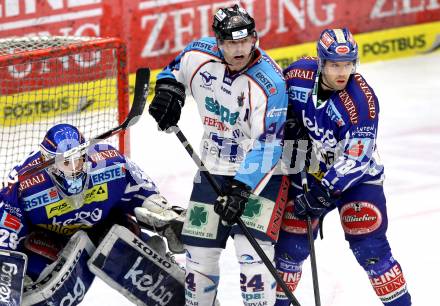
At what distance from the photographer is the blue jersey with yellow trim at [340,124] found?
478 centimetres

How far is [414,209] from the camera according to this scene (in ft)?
22.7

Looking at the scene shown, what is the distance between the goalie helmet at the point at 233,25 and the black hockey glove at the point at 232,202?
2.04 feet

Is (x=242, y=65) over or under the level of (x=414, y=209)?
over

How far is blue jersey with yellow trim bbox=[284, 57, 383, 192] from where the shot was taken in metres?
4.78

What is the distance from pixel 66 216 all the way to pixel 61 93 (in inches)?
112

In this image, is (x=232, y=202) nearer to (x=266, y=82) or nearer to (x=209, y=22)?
(x=266, y=82)

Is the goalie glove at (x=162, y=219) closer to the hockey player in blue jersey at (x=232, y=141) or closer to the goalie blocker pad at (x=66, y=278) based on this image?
the hockey player in blue jersey at (x=232, y=141)

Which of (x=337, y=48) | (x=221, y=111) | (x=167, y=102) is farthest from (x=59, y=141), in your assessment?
(x=337, y=48)

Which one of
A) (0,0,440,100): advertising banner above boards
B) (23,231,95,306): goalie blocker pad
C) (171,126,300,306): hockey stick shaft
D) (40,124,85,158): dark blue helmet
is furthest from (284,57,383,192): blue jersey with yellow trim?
(0,0,440,100): advertising banner above boards

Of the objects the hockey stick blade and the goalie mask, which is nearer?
the goalie mask

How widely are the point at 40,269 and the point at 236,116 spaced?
111 cm

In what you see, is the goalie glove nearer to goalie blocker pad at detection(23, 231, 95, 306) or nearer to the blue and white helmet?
goalie blocker pad at detection(23, 231, 95, 306)

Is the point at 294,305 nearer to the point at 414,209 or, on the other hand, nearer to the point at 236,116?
the point at 236,116

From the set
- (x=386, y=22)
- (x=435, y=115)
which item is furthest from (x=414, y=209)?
(x=386, y=22)
